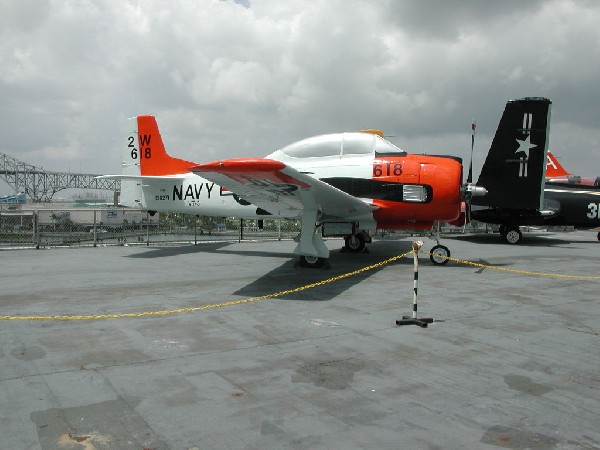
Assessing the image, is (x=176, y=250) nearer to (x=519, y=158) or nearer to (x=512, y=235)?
(x=519, y=158)

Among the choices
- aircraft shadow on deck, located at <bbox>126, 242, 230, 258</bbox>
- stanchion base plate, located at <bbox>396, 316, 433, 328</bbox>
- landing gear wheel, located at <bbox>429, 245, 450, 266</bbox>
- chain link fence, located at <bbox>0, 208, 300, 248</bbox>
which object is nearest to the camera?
stanchion base plate, located at <bbox>396, 316, 433, 328</bbox>

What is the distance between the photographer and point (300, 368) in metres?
3.99

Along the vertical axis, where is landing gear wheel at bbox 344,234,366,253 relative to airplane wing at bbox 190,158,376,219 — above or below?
below

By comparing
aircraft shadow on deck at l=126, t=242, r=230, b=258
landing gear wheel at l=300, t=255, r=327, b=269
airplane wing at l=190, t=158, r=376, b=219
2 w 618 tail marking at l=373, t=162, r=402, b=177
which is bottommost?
aircraft shadow on deck at l=126, t=242, r=230, b=258

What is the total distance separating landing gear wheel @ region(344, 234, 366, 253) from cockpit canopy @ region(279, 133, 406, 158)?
344cm

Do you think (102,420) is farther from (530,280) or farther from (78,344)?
(530,280)

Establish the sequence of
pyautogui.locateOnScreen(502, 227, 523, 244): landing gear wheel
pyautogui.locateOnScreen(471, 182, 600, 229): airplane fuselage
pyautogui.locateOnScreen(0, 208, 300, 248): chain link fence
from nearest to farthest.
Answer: pyautogui.locateOnScreen(0, 208, 300, 248): chain link fence → pyautogui.locateOnScreen(502, 227, 523, 244): landing gear wheel → pyautogui.locateOnScreen(471, 182, 600, 229): airplane fuselage

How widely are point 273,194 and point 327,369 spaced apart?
18.1 ft

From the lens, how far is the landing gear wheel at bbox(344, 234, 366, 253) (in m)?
14.0

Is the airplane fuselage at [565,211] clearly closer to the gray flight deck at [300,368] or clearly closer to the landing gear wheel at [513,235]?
the landing gear wheel at [513,235]

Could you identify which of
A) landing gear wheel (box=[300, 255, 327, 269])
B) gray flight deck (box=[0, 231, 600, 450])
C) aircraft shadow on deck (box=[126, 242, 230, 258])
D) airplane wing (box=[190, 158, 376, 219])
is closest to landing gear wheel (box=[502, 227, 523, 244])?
airplane wing (box=[190, 158, 376, 219])

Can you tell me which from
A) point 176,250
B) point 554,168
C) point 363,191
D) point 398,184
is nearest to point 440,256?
point 398,184

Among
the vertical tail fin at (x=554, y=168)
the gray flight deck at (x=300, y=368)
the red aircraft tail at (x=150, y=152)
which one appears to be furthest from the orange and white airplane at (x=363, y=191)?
the vertical tail fin at (x=554, y=168)

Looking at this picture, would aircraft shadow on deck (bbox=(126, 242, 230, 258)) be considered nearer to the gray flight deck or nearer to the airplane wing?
the airplane wing
